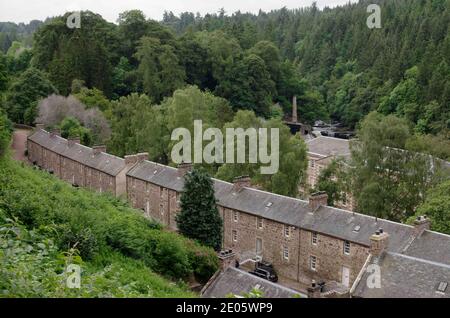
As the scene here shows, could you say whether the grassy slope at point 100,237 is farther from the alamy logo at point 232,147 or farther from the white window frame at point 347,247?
the alamy logo at point 232,147

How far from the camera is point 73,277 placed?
10664 millimetres

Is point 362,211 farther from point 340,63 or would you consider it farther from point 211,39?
point 340,63

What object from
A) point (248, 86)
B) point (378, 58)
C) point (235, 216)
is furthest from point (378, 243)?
point (378, 58)

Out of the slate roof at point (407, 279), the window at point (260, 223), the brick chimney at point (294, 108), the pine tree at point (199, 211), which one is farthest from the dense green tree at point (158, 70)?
the slate roof at point (407, 279)

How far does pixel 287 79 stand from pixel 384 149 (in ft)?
189

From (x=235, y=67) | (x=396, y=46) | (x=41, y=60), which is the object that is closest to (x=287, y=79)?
(x=235, y=67)

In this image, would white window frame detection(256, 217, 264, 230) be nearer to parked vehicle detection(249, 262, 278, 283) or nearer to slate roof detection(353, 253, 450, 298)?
parked vehicle detection(249, 262, 278, 283)

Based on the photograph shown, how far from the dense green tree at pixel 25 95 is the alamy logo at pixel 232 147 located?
23.7m

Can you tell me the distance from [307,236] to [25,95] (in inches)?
1781

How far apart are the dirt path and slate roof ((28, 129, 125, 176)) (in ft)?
7.44

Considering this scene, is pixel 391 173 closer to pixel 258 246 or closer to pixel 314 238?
pixel 314 238

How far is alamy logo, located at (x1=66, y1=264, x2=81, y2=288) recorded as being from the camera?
10.3m

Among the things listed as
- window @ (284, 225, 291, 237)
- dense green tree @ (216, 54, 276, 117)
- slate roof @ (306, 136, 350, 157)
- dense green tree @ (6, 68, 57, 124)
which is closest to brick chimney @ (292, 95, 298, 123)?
dense green tree @ (216, 54, 276, 117)

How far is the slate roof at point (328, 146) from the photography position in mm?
61066
